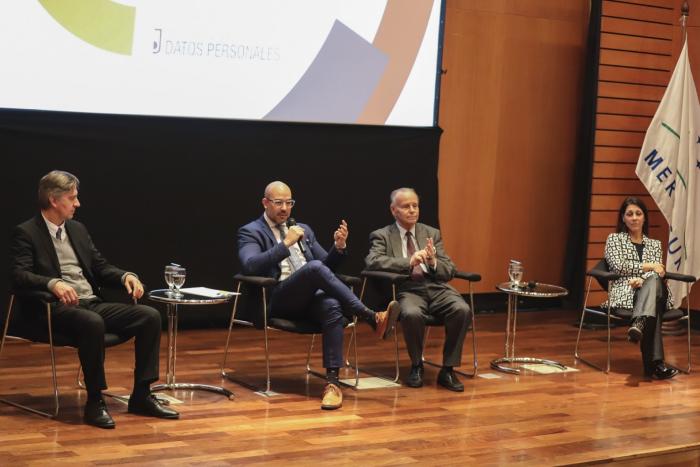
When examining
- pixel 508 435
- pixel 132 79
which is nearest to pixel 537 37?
pixel 132 79

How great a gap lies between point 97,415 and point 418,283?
2084mm

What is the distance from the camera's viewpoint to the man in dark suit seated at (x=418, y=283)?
227 inches

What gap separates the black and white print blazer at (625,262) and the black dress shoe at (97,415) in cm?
307

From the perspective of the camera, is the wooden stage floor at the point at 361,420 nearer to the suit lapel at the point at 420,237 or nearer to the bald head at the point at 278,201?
the suit lapel at the point at 420,237

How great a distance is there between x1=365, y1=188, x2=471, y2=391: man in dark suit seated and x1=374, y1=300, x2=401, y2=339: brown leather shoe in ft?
0.83

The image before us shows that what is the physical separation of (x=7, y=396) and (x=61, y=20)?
89.0 inches

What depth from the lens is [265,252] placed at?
5.44 m

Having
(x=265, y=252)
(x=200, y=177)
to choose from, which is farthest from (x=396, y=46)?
(x=265, y=252)

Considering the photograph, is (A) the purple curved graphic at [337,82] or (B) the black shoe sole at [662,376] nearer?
(B) the black shoe sole at [662,376]

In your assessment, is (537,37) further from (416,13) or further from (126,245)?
(126,245)

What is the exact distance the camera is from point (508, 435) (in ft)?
16.0

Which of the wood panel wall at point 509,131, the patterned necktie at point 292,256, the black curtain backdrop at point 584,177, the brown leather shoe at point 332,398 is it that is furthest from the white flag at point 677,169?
the brown leather shoe at point 332,398

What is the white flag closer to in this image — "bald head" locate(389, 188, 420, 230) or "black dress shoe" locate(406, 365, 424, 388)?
"bald head" locate(389, 188, 420, 230)

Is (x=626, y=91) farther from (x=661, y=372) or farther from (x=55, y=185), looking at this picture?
(x=55, y=185)
